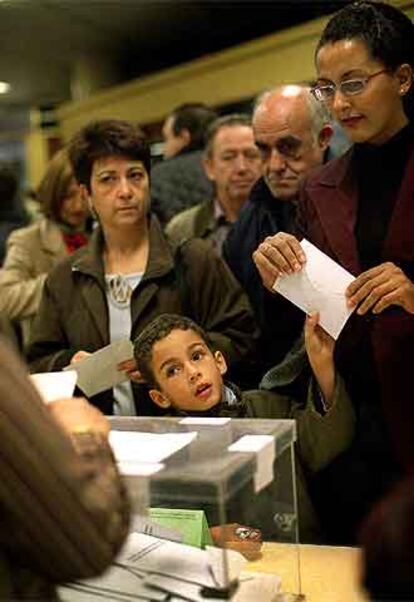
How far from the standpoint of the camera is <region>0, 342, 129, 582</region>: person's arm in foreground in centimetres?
77

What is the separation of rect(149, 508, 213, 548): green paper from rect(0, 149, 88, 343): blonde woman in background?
5.01ft

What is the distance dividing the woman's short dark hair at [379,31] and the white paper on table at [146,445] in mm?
773

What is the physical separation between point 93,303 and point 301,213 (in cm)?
54

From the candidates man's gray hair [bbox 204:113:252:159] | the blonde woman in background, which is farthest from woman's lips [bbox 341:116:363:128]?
the blonde woman in background

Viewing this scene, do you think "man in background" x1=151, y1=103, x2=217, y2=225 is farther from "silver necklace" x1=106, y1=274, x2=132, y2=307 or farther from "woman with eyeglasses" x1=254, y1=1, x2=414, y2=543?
"woman with eyeglasses" x1=254, y1=1, x2=414, y2=543

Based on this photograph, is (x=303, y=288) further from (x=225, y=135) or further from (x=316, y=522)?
(x=225, y=135)

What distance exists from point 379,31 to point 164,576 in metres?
1.00

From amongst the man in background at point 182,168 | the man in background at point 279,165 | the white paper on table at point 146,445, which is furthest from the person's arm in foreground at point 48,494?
the man in background at point 182,168

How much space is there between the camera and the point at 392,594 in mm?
654

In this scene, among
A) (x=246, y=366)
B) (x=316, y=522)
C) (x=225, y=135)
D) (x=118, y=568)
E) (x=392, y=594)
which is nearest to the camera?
(x=392, y=594)

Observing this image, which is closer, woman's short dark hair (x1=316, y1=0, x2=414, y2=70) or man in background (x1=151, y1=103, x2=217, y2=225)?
woman's short dark hair (x1=316, y1=0, x2=414, y2=70)

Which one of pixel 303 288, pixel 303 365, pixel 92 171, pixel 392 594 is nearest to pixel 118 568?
pixel 392 594

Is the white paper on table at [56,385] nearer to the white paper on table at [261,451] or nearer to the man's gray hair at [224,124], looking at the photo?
the white paper on table at [261,451]

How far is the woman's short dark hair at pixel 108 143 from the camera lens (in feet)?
6.60
